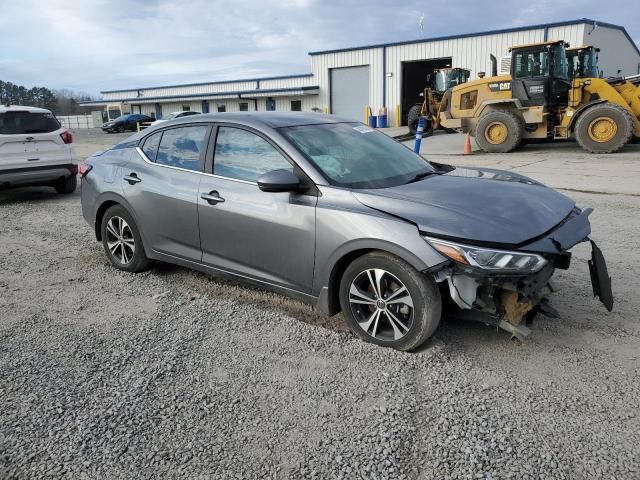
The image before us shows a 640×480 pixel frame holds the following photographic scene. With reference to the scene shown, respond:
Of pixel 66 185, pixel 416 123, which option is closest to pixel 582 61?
pixel 416 123

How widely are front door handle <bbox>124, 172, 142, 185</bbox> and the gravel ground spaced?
3.36ft

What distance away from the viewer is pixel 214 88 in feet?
153

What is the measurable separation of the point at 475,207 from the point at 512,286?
1.83 ft

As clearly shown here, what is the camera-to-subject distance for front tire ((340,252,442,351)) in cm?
333

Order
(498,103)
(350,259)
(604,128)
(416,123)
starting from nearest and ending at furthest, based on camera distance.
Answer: (350,259) → (604,128) → (498,103) → (416,123)

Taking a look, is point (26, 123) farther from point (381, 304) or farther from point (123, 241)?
point (381, 304)

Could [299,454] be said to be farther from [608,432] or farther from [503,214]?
[503,214]

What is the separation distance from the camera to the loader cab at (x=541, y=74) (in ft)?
50.2

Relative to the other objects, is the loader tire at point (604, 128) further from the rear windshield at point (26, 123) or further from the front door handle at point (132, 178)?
the front door handle at point (132, 178)

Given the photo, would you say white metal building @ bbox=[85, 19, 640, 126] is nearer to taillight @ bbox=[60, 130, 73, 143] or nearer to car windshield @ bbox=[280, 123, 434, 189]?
taillight @ bbox=[60, 130, 73, 143]

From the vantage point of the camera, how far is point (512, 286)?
318 centimetres

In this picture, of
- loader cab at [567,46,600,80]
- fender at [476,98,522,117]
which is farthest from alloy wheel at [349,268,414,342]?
loader cab at [567,46,600,80]

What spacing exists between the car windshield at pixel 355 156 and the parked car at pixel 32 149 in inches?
270

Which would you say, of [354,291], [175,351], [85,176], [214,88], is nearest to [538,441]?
[354,291]
